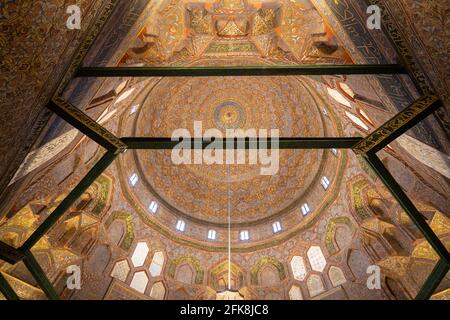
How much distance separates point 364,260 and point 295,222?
3.16 m

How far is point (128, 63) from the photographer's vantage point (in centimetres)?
545

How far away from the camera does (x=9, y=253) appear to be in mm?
5367

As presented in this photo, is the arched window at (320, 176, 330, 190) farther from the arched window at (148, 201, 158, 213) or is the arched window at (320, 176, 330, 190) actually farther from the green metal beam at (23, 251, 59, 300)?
the green metal beam at (23, 251, 59, 300)

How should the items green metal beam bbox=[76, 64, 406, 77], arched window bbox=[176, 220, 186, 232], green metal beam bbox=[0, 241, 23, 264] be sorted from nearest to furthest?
green metal beam bbox=[76, 64, 406, 77]
green metal beam bbox=[0, 241, 23, 264]
arched window bbox=[176, 220, 186, 232]

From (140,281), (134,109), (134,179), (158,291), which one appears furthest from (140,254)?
(134,109)

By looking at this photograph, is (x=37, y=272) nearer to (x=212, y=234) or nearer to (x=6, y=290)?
(x=6, y=290)

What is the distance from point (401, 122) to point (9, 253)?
655 cm

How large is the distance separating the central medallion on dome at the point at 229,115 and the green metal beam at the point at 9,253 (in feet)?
30.5

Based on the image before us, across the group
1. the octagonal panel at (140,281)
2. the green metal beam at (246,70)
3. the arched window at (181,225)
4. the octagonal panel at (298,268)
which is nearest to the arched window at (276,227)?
the octagonal panel at (298,268)

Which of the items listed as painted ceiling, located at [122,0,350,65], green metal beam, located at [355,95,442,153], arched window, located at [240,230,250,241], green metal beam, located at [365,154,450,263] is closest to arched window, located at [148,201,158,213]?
arched window, located at [240,230,250,241]

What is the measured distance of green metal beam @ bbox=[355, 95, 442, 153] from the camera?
13.3ft

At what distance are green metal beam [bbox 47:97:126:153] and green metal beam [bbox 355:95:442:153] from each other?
3980 millimetres

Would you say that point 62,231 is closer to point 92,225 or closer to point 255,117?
point 92,225
